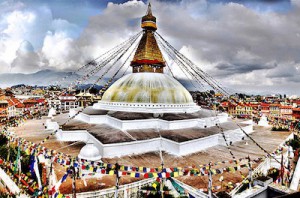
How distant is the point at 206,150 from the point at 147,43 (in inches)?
432

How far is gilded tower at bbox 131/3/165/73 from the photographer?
17.8m

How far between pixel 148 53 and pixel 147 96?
4.24 metres

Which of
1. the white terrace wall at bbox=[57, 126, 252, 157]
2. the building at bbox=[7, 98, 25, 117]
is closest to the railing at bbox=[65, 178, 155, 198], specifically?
the white terrace wall at bbox=[57, 126, 252, 157]

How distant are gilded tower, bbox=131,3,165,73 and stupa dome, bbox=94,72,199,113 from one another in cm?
75

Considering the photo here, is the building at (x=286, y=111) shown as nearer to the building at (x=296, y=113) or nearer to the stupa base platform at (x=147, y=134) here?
the building at (x=296, y=113)

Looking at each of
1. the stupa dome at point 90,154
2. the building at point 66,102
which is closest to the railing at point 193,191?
the stupa dome at point 90,154

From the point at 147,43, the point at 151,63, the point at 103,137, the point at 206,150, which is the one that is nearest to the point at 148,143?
the point at 103,137

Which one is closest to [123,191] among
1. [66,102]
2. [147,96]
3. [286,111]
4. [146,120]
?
[146,120]

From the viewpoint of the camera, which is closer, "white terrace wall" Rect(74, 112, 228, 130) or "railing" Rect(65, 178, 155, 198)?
"railing" Rect(65, 178, 155, 198)

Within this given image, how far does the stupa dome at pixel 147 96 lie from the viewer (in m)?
15.7

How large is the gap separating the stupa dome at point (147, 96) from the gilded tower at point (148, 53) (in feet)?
2.47

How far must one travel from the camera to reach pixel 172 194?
705 centimetres

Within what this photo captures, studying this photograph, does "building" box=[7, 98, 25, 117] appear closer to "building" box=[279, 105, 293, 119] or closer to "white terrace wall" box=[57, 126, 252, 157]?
"white terrace wall" box=[57, 126, 252, 157]

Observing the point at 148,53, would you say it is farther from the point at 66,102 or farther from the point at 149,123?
the point at 66,102
